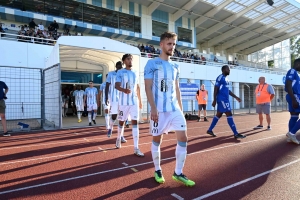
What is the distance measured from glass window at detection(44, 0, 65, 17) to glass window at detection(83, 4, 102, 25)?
7.13 ft

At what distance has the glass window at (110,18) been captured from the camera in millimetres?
23000

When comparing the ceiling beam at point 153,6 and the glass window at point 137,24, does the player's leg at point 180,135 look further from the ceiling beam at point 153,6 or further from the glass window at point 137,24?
the ceiling beam at point 153,6

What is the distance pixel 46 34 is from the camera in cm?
1655

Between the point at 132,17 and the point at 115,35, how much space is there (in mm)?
3104

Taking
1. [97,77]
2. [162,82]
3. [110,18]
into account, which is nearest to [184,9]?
[110,18]

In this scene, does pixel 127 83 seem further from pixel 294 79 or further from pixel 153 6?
pixel 153 6

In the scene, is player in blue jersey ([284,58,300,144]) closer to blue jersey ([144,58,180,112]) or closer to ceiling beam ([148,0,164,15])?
blue jersey ([144,58,180,112])

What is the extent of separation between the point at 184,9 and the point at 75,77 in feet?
56.5

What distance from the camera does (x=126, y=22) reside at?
961 inches

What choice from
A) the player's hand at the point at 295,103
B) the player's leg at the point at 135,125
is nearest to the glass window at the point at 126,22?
the player's leg at the point at 135,125

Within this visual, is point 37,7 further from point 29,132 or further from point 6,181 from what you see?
point 6,181

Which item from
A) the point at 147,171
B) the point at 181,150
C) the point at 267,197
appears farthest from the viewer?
the point at 147,171

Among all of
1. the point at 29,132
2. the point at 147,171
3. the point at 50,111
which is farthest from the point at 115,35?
the point at 147,171

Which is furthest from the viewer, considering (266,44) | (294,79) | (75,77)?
(266,44)
